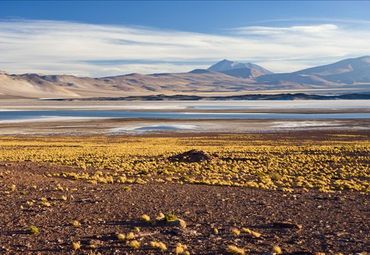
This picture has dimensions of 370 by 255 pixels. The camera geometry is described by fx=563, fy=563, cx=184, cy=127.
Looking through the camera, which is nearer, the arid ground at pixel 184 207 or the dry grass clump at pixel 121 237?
the arid ground at pixel 184 207

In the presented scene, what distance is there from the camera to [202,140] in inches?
2235

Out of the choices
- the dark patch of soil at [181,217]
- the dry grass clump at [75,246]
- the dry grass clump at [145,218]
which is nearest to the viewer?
the dry grass clump at [75,246]

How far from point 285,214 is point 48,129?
62577 millimetres

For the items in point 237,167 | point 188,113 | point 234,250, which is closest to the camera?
point 234,250

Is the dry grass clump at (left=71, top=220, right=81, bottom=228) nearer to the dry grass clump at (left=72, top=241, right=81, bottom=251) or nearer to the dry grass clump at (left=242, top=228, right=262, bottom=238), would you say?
the dry grass clump at (left=72, top=241, right=81, bottom=251)

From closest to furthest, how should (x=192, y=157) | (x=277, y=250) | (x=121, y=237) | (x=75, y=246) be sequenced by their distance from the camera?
1. (x=277, y=250)
2. (x=75, y=246)
3. (x=121, y=237)
4. (x=192, y=157)

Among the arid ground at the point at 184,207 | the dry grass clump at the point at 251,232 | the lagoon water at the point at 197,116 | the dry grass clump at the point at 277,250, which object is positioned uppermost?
the dry grass clump at the point at 277,250

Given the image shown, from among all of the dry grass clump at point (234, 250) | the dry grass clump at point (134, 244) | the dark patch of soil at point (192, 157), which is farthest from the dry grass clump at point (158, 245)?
the dark patch of soil at point (192, 157)

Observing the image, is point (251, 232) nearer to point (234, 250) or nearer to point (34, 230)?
point (234, 250)

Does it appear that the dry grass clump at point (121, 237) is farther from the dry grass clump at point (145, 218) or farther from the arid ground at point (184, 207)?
the dry grass clump at point (145, 218)

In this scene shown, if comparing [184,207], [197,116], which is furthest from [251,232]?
[197,116]

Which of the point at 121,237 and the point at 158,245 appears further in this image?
the point at 121,237

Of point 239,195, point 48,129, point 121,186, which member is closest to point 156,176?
point 121,186

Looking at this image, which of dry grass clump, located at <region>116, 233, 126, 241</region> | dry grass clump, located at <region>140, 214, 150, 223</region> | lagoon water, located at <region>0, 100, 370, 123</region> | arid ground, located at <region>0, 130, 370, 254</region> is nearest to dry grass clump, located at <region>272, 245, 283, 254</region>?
arid ground, located at <region>0, 130, 370, 254</region>
